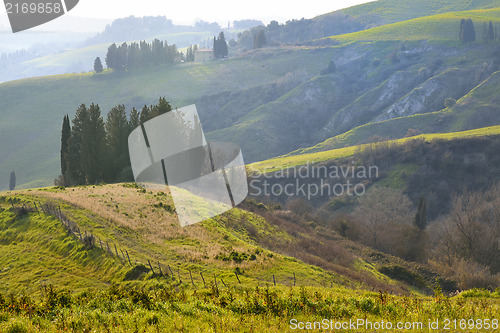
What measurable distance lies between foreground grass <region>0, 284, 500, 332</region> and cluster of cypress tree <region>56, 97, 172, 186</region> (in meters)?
56.1

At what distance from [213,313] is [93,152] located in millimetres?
62005

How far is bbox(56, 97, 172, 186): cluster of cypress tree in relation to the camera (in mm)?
70625

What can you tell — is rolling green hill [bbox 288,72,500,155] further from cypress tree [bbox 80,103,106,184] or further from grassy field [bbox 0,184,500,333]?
grassy field [bbox 0,184,500,333]

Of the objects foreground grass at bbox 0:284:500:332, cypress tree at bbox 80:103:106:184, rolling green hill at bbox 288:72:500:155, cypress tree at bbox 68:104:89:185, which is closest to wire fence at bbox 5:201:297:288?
foreground grass at bbox 0:284:500:332

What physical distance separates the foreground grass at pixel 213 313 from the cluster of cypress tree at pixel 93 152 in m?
56.1

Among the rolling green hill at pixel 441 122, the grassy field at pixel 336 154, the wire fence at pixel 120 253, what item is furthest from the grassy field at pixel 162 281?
the rolling green hill at pixel 441 122

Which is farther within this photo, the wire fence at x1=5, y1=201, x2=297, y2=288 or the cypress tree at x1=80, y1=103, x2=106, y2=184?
the cypress tree at x1=80, y1=103, x2=106, y2=184

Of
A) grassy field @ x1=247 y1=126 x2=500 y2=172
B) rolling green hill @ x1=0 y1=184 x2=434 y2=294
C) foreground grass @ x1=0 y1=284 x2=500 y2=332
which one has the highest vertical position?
foreground grass @ x1=0 y1=284 x2=500 y2=332

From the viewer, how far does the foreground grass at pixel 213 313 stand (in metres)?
13.7

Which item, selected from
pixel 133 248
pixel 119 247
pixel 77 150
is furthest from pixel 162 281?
pixel 77 150

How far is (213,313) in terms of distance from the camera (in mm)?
15609

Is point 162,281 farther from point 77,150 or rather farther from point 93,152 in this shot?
point 77,150

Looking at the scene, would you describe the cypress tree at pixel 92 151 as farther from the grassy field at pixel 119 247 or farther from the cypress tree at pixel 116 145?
the grassy field at pixel 119 247

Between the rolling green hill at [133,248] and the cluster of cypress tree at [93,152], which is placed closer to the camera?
the rolling green hill at [133,248]
